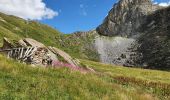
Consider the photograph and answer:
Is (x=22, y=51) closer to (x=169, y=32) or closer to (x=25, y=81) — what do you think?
(x=25, y=81)

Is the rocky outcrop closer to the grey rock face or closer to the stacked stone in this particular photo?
the grey rock face

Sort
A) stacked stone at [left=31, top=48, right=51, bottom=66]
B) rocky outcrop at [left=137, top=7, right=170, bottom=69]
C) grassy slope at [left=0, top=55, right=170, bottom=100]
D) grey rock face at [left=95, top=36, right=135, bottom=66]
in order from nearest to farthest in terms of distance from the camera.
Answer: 1. grassy slope at [left=0, top=55, right=170, bottom=100]
2. stacked stone at [left=31, top=48, right=51, bottom=66]
3. rocky outcrop at [left=137, top=7, right=170, bottom=69]
4. grey rock face at [left=95, top=36, right=135, bottom=66]

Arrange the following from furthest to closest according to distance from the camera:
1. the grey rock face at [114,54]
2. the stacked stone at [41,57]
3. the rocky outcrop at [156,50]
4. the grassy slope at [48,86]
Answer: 1. the grey rock face at [114,54]
2. the rocky outcrop at [156,50]
3. the stacked stone at [41,57]
4. the grassy slope at [48,86]

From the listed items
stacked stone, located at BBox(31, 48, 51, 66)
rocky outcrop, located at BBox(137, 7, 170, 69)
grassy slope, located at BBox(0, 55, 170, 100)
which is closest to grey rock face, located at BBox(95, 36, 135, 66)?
rocky outcrop, located at BBox(137, 7, 170, 69)

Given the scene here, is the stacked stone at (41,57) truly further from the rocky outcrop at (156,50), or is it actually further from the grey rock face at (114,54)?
the grey rock face at (114,54)

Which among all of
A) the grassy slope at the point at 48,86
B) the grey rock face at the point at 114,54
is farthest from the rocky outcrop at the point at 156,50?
the grassy slope at the point at 48,86

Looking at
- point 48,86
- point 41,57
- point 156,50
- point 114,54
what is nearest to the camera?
point 48,86

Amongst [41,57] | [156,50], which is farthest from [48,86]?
[156,50]

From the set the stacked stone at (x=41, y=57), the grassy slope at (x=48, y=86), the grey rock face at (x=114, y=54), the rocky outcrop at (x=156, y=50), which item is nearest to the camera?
the grassy slope at (x=48, y=86)

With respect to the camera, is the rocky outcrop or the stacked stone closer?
the stacked stone

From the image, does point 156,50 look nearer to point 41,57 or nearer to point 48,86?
point 41,57

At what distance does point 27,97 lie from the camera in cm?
1371

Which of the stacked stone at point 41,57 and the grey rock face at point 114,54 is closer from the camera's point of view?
the stacked stone at point 41,57

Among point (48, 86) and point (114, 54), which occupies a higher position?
point (114, 54)
